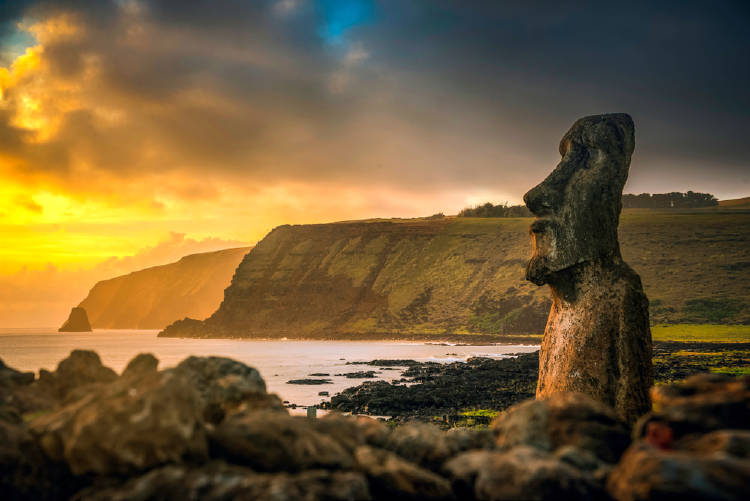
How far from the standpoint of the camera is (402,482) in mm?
3934

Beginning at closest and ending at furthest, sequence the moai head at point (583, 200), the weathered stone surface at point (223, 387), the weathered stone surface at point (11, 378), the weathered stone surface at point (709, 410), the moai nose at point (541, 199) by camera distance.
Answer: the weathered stone surface at point (709, 410) < the weathered stone surface at point (223, 387) < the weathered stone surface at point (11, 378) < the moai head at point (583, 200) < the moai nose at point (541, 199)

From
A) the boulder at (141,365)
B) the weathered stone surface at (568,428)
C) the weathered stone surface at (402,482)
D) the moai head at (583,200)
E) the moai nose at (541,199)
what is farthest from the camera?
the moai nose at (541,199)

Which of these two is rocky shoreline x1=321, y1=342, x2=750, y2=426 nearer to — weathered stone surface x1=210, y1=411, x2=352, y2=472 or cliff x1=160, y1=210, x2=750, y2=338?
weathered stone surface x1=210, y1=411, x2=352, y2=472

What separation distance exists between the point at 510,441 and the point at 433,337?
405ft

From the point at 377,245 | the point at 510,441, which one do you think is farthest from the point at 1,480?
the point at 377,245

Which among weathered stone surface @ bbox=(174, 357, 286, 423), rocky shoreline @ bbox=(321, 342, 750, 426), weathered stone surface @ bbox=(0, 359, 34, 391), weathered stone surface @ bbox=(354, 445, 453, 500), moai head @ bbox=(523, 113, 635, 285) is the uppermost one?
moai head @ bbox=(523, 113, 635, 285)

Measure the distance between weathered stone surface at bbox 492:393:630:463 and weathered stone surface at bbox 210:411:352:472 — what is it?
1302 millimetres

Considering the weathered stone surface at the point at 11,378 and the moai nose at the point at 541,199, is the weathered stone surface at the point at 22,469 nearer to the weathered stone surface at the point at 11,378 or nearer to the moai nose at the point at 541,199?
the weathered stone surface at the point at 11,378

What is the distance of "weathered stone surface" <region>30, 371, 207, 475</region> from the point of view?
3.56 metres

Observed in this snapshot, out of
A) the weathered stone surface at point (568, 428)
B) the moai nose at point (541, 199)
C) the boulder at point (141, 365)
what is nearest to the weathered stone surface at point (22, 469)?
the boulder at point (141, 365)

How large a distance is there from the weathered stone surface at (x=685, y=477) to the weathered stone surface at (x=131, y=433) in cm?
249

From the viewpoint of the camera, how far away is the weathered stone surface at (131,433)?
11.7 ft

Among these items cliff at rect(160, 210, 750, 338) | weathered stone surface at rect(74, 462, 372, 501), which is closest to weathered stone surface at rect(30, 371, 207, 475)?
weathered stone surface at rect(74, 462, 372, 501)

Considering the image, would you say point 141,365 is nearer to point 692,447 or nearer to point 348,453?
point 348,453
